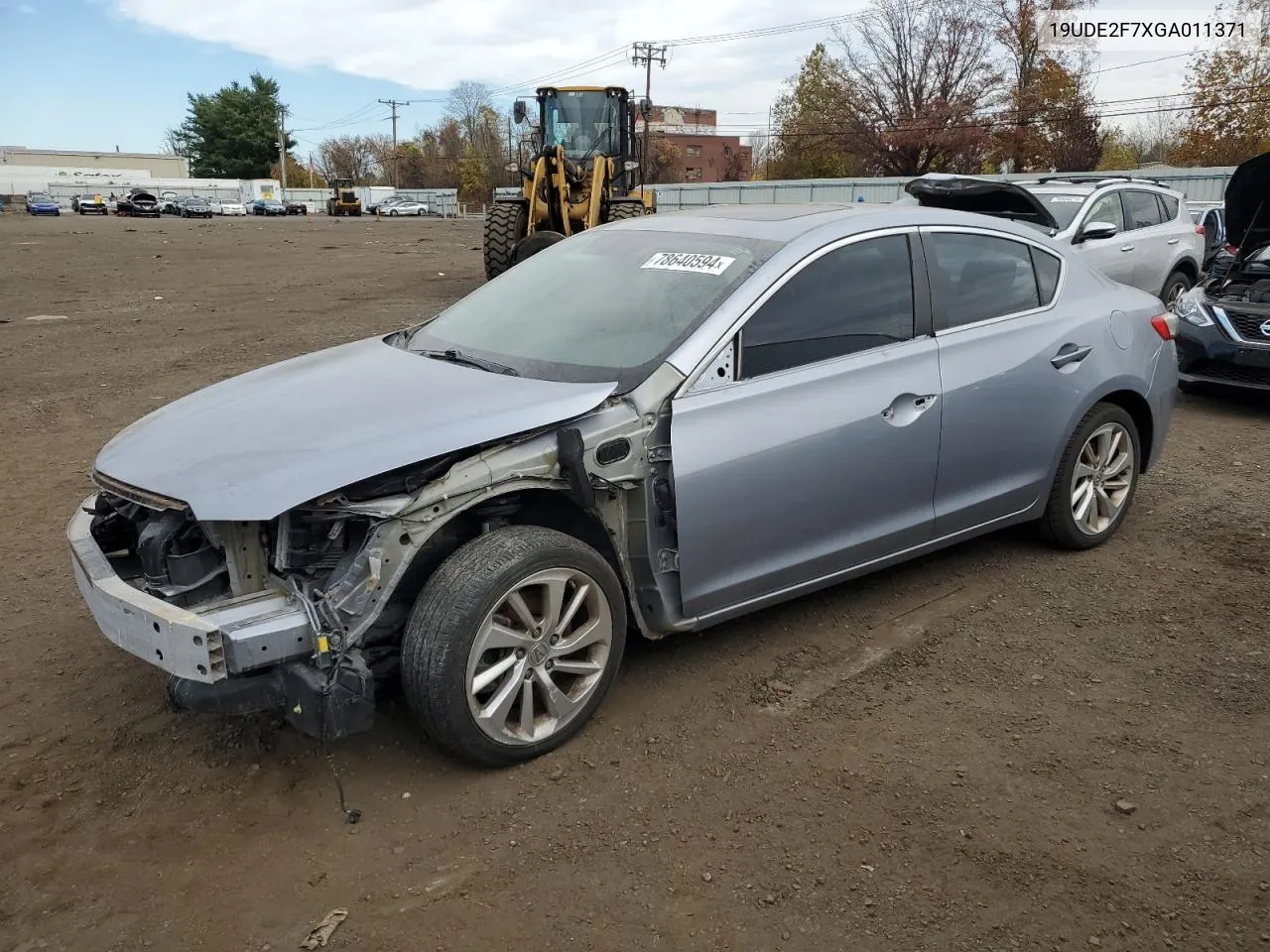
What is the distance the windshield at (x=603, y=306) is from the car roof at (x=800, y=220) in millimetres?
96

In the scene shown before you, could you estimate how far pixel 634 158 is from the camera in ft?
54.1

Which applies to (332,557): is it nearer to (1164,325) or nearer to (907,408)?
(907,408)

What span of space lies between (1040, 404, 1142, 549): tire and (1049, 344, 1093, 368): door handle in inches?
11.3

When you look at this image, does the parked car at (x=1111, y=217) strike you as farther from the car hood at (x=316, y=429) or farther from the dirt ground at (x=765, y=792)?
the car hood at (x=316, y=429)

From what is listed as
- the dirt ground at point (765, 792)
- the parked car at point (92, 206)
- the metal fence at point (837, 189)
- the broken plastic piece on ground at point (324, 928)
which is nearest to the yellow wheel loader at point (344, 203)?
the parked car at point (92, 206)

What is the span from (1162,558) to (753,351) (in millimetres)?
2655

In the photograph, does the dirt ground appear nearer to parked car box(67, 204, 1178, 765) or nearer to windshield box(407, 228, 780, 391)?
parked car box(67, 204, 1178, 765)

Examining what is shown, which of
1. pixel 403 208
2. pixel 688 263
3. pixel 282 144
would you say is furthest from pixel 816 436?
pixel 282 144

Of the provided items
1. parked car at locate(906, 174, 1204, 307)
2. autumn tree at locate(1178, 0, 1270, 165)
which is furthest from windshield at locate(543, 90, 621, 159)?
autumn tree at locate(1178, 0, 1270, 165)

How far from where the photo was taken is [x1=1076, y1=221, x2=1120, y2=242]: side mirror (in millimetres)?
9296

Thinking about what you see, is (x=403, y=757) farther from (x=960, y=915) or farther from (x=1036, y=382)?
(x=1036, y=382)

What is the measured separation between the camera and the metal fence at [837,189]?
86.1 feet

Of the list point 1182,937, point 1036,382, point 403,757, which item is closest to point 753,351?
point 1036,382

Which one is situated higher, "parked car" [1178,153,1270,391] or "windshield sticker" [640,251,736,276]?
"windshield sticker" [640,251,736,276]
